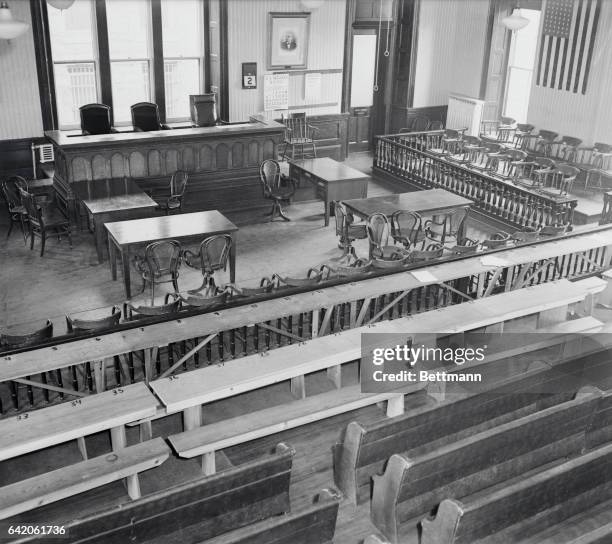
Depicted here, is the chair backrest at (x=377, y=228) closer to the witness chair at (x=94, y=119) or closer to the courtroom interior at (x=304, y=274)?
the courtroom interior at (x=304, y=274)

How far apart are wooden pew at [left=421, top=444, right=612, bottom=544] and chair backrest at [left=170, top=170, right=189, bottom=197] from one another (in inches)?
293

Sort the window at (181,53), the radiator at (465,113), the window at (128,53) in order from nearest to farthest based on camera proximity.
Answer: the window at (128,53), the window at (181,53), the radiator at (465,113)

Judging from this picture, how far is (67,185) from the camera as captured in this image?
1030 cm

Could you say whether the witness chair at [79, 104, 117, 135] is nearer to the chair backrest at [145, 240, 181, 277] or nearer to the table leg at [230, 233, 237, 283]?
the table leg at [230, 233, 237, 283]

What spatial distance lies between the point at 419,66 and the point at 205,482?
43.3ft

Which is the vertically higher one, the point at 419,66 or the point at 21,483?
the point at 419,66

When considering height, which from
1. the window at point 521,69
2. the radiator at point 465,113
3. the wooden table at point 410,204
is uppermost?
the window at point 521,69

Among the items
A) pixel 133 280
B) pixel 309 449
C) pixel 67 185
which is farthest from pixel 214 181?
pixel 309 449

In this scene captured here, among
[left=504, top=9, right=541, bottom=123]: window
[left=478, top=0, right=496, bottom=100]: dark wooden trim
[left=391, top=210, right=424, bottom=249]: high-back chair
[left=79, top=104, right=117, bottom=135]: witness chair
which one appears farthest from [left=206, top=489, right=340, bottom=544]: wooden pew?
[left=478, top=0, right=496, bottom=100]: dark wooden trim

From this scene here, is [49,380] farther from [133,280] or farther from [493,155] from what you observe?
[493,155]

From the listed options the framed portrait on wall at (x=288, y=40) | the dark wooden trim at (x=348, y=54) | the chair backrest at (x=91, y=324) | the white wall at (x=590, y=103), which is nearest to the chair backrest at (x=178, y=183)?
the framed portrait on wall at (x=288, y=40)

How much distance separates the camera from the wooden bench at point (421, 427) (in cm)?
464

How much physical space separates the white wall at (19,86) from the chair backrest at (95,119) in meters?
0.73

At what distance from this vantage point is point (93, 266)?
9383 millimetres
